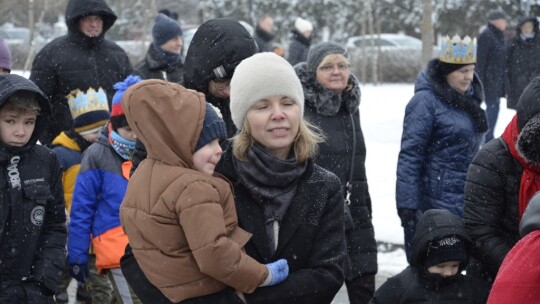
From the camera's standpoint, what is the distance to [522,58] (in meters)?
14.8

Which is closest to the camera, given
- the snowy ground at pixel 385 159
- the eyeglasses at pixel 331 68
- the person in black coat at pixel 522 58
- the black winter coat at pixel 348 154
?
the black winter coat at pixel 348 154

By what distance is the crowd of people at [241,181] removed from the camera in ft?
10.5

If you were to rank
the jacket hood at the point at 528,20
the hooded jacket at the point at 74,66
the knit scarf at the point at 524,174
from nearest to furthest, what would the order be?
the knit scarf at the point at 524,174, the hooded jacket at the point at 74,66, the jacket hood at the point at 528,20

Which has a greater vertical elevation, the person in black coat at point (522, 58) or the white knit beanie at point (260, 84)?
the white knit beanie at point (260, 84)

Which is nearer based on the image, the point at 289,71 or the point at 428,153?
the point at 289,71

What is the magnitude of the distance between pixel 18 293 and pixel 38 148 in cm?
74

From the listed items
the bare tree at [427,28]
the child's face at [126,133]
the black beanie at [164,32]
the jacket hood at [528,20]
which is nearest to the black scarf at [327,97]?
the child's face at [126,133]

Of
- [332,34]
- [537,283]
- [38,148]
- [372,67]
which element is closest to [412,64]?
[372,67]

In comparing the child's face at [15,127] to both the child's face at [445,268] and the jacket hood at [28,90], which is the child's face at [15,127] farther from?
the child's face at [445,268]

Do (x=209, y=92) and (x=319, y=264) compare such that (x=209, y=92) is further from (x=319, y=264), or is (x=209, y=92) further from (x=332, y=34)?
(x=332, y=34)

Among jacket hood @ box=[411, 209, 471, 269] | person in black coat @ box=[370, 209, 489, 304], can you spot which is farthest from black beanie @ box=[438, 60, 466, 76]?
person in black coat @ box=[370, 209, 489, 304]

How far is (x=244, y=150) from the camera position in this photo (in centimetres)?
339

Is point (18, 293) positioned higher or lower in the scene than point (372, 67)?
higher

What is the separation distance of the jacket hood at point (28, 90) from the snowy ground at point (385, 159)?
3181 millimetres
